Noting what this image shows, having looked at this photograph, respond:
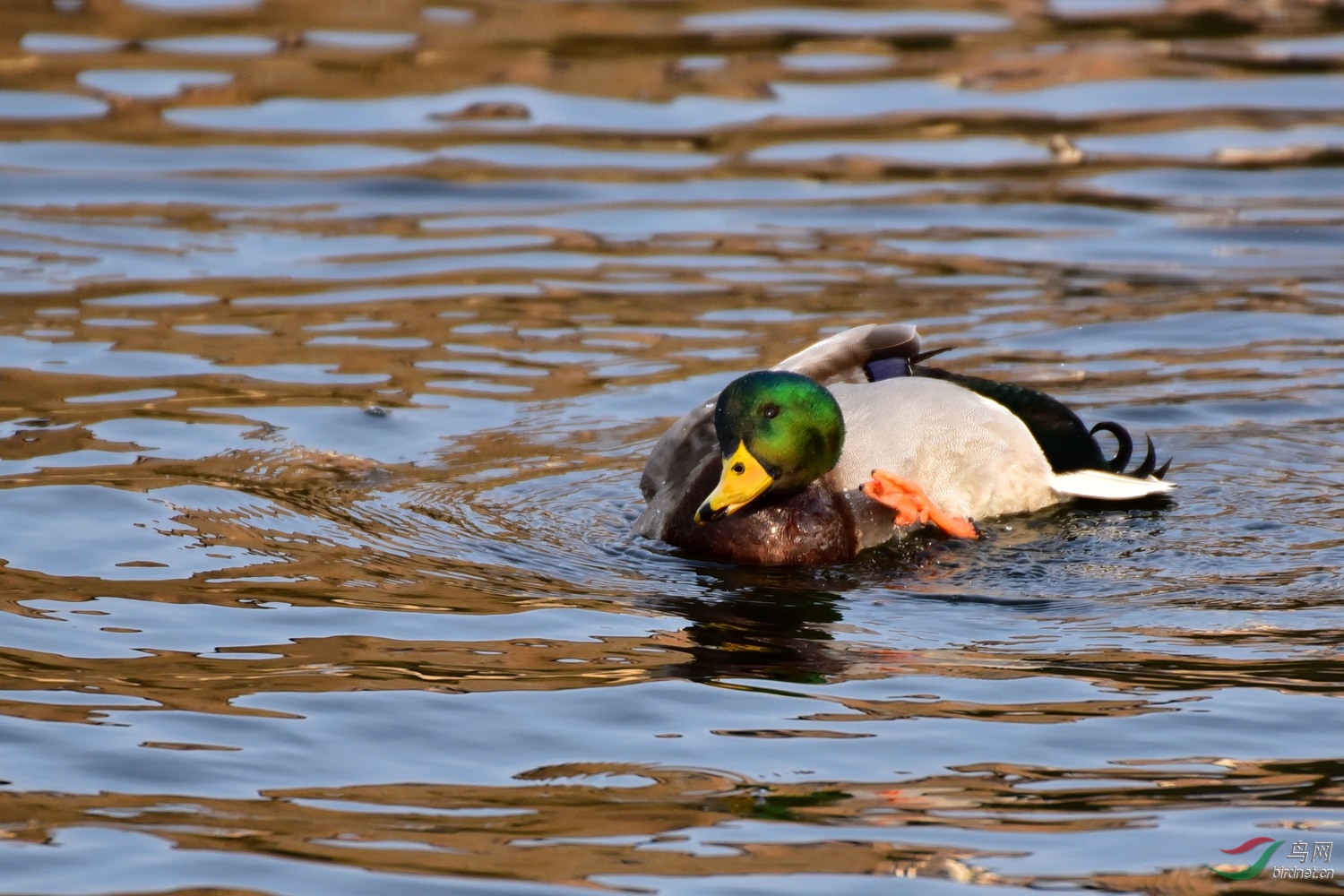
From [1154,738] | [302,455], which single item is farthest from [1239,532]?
[302,455]

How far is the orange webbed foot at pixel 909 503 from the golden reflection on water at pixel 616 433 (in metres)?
0.09

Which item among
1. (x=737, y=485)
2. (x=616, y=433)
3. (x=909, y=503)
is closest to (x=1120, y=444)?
(x=909, y=503)

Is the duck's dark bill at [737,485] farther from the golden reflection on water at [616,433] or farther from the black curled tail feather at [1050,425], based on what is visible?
the black curled tail feather at [1050,425]

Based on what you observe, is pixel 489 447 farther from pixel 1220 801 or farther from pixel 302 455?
pixel 1220 801

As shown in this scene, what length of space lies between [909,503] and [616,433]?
158 centimetres

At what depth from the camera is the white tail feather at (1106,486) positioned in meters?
6.55

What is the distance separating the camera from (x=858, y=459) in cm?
641

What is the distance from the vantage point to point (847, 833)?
13.0 feet

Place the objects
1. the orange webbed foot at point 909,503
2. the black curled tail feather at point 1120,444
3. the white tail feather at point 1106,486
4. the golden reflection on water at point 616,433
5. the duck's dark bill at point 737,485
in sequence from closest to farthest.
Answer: the golden reflection on water at point 616,433
the duck's dark bill at point 737,485
the orange webbed foot at point 909,503
the white tail feather at point 1106,486
the black curled tail feather at point 1120,444

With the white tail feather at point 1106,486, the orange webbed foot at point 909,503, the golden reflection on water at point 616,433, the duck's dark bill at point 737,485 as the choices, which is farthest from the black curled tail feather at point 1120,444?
the duck's dark bill at point 737,485

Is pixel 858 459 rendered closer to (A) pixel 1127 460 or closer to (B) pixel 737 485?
(B) pixel 737 485

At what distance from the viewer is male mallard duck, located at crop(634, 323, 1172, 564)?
613 centimetres

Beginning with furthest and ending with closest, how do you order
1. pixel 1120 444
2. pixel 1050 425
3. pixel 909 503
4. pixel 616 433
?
pixel 616 433 < pixel 1120 444 < pixel 1050 425 < pixel 909 503

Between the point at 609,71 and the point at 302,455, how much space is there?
6.19 meters
